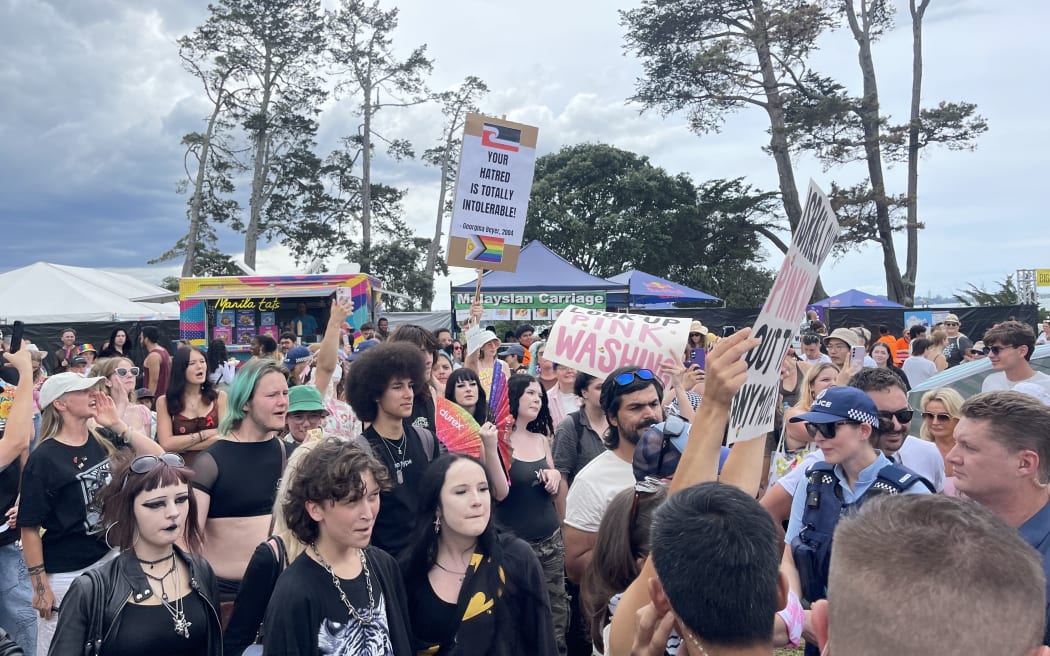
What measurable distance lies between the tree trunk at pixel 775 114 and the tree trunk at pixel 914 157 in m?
2.95

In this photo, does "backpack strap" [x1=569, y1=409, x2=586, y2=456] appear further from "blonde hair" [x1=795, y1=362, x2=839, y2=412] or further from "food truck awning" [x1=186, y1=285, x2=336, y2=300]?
"food truck awning" [x1=186, y1=285, x2=336, y2=300]

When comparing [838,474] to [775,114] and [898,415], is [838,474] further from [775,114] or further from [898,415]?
[775,114]

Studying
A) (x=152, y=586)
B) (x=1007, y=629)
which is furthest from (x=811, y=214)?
(x=152, y=586)

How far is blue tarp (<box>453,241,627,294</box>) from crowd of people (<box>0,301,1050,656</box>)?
15847mm

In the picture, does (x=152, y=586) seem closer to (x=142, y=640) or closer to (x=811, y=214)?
(x=142, y=640)

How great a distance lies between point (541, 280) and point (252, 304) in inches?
301

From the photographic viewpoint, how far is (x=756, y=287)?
36.6 metres

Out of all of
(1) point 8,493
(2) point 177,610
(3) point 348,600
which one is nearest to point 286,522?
(3) point 348,600

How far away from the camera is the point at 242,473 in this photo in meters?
3.52

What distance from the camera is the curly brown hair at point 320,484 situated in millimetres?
2660

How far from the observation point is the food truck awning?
1794 cm

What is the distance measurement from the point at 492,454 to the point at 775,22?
25.2m

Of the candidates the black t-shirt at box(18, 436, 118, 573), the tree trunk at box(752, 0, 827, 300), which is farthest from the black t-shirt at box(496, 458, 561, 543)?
the tree trunk at box(752, 0, 827, 300)

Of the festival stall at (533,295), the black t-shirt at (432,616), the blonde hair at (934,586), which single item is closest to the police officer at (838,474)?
the black t-shirt at (432,616)
